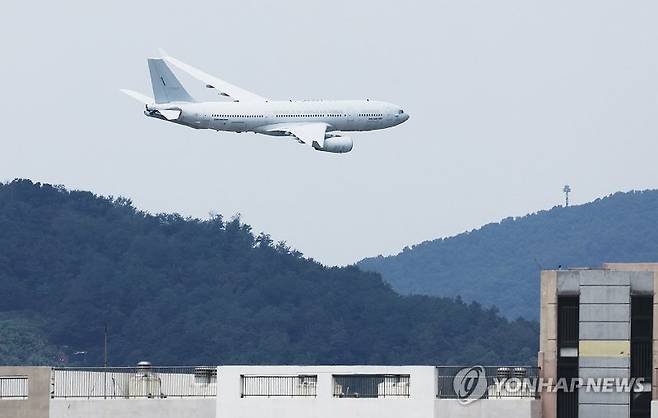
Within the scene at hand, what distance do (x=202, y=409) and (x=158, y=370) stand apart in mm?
7061

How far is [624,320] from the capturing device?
4606 inches

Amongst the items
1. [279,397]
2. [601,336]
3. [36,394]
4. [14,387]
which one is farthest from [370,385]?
[14,387]

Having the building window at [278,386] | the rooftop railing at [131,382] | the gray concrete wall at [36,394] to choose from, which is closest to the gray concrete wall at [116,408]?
the gray concrete wall at [36,394]

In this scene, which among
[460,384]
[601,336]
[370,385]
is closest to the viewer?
[460,384]

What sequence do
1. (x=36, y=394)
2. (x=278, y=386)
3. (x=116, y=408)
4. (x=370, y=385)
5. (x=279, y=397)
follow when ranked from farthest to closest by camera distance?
(x=278, y=386)
(x=370, y=385)
(x=279, y=397)
(x=116, y=408)
(x=36, y=394)

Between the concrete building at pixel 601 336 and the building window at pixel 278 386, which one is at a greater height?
the concrete building at pixel 601 336

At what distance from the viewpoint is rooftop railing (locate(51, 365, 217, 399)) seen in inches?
4668

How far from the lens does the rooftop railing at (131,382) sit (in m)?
119

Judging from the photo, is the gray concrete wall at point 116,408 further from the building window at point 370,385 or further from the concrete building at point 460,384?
the building window at point 370,385

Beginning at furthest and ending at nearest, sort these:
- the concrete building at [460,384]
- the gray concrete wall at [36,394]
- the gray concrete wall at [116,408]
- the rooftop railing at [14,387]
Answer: the gray concrete wall at [116,408] < the rooftop railing at [14,387] < the gray concrete wall at [36,394] < the concrete building at [460,384]

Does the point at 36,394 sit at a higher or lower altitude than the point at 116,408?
higher

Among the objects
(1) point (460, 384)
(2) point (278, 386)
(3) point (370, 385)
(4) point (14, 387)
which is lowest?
(4) point (14, 387)

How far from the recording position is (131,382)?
121688 millimetres

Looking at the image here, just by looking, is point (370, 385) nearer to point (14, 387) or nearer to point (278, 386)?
point (278, 386)
